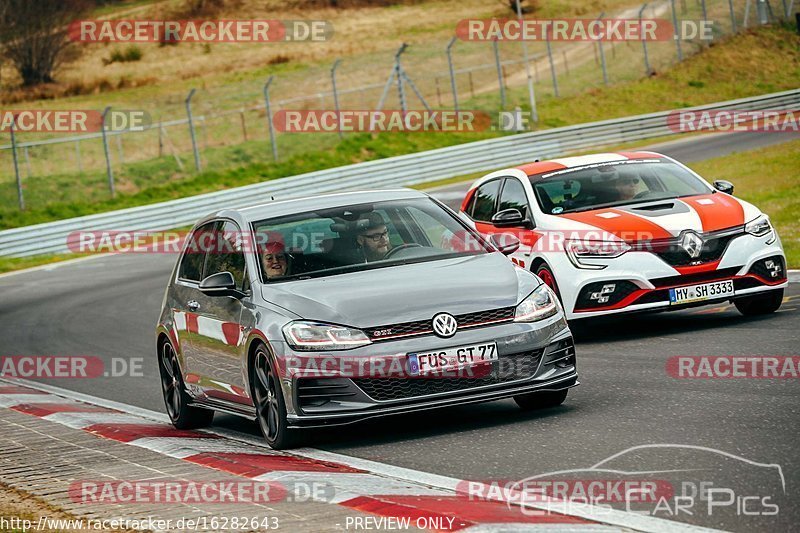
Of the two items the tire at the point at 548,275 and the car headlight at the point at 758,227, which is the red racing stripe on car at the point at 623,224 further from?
the car headlight at the point at 758,227

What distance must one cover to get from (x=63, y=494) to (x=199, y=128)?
45456 millimetres

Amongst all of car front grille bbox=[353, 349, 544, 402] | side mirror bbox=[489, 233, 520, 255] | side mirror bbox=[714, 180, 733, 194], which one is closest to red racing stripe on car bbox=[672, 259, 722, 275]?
side mirror bbox=[714, 180, 733, 194]

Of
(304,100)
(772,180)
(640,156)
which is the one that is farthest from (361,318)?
(304,100)

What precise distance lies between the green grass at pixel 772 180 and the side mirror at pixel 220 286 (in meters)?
8.78

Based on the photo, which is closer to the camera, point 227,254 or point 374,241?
point 374,241

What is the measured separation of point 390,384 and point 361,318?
1.39ft

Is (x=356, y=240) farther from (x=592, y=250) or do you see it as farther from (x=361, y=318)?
(x=592, y=250)

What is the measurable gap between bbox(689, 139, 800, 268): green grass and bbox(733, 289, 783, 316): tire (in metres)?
3.44

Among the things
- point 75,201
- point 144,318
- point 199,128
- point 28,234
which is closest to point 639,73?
point 199,128

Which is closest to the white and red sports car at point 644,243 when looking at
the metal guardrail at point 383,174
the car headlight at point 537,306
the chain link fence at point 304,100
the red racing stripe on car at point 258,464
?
the car headlight at point 537,306

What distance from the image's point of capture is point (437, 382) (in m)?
8.12

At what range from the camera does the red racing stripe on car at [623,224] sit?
11.9m

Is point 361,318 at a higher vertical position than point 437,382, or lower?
higher

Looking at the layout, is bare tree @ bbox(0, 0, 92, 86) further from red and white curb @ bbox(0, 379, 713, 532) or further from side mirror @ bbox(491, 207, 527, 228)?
red and white curb @ bbox(0, 379, 713, 532)
